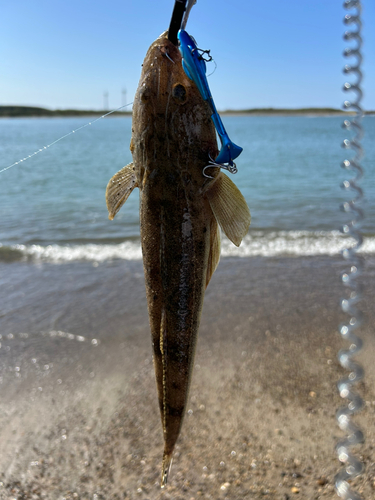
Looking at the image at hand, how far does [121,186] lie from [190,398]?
3220mm

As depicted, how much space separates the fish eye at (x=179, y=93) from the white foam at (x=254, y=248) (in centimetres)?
789

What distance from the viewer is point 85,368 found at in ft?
17.8

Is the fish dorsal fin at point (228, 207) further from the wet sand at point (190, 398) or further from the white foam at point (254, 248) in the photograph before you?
the white foam at point (254, 248)

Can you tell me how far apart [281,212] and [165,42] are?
44.0 feet

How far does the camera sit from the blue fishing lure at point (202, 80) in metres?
1.66

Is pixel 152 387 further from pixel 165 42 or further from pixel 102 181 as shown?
pixel 102 181

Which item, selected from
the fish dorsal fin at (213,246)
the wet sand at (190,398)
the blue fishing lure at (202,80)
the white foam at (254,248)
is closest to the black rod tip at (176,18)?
the blue fishing lure at (202,80)

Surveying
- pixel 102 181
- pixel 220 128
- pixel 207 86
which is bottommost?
pixel 102 181

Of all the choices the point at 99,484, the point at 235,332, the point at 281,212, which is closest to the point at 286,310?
the point at 235,332

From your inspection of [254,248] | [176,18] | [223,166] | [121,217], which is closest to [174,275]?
[223,166]

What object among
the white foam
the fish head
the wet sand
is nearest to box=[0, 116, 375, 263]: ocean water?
the white foam

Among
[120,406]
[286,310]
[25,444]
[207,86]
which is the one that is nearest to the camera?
[207,86]

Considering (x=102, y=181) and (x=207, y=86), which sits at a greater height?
(x=207, y=86)

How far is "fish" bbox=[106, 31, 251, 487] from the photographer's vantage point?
6.09 feet
